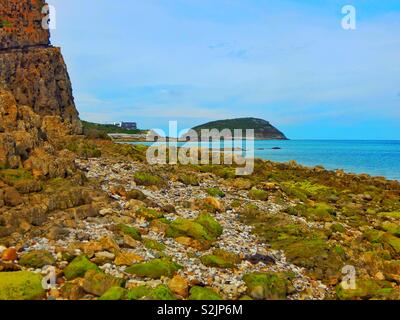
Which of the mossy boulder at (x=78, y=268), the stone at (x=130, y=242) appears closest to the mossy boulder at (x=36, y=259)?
the mossy boulder at (x=78, y=268)

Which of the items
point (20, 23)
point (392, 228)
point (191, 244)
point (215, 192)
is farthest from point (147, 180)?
point (20, 23)

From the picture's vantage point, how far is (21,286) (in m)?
13.2

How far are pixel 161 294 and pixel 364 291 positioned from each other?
7.89 metres

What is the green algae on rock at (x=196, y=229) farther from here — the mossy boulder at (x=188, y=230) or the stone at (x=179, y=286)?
the stone at (x=179, y=286)

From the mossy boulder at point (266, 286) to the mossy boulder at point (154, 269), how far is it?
277 cm

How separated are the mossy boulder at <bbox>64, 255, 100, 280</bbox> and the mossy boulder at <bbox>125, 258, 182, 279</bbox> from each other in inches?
51.4

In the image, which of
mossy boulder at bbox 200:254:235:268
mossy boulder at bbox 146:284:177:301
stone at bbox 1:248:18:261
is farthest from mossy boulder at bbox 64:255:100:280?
mossy boulder at bbox 200:254:235:268

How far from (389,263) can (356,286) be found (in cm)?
466

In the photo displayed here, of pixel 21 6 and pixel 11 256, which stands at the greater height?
pixel 21 6

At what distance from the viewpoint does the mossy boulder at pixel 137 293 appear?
13.1 m

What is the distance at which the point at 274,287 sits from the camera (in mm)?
15188
